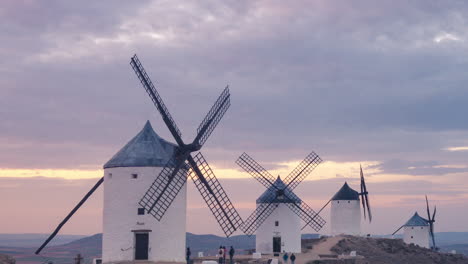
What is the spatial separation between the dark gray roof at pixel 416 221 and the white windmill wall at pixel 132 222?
4814cm

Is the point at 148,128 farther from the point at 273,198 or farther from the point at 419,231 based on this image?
the point at 419,231

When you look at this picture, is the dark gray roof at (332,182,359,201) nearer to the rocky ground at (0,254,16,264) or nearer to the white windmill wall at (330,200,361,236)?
the white windmill wall at (330,200,361,236)

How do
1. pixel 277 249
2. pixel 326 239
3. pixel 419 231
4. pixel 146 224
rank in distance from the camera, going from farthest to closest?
pixel 419 231, pixel 326 239, pixel 277 249, pixel 146 224

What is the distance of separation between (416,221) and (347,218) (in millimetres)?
12453

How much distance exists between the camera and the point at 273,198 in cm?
5966

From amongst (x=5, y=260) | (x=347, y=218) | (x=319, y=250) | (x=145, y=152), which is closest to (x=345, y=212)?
(x=347, y=218)

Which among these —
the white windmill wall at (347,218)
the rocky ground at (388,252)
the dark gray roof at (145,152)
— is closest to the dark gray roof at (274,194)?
the rocky ground at (388,252)

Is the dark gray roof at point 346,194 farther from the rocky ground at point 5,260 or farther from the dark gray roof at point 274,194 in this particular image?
the rocky ground at point 5,260

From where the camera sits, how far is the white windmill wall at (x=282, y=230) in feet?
195

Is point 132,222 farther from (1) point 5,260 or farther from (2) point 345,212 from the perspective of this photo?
(2) point 345,212

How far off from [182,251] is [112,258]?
427 cm

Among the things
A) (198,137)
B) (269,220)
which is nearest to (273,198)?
(269,220)

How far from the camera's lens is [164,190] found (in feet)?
132

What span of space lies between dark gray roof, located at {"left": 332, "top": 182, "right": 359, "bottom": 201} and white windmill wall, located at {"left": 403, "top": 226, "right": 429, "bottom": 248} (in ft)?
34.7
